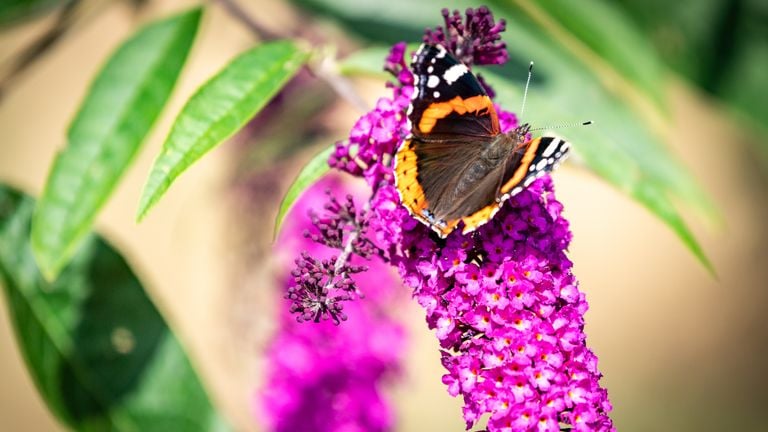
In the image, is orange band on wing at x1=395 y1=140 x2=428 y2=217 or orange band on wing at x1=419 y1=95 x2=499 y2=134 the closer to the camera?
orange band on wing at x1=395 y1=140 x2=428 y2=217

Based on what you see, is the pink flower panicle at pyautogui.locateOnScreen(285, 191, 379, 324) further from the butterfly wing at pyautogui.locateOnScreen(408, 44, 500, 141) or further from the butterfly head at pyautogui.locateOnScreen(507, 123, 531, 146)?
the butterfly head at pyautogui.locateOnScreen(507, 123, 531, 146)

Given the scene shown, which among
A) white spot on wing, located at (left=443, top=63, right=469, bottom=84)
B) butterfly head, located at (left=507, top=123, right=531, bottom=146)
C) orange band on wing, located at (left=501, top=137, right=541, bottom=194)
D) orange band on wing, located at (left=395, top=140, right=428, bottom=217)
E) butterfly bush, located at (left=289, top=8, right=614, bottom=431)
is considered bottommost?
butterfly bush, located at (left=289, top=8, right=614, bottom=431)

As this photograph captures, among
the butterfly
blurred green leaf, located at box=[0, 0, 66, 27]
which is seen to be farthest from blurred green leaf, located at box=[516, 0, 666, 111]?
blurred green leaf, located at box=[0, 0, 66, 27]

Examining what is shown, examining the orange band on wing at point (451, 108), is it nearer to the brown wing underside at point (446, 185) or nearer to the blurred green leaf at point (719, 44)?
the brown wing underside at point (446, 185)

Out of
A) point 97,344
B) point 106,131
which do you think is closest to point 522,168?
point 106,131

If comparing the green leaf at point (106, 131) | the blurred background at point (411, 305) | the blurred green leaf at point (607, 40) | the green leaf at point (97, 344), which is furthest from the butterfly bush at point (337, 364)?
the blurred green leaf at point (607, 40)

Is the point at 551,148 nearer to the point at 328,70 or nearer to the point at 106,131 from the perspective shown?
the point at 328,70
